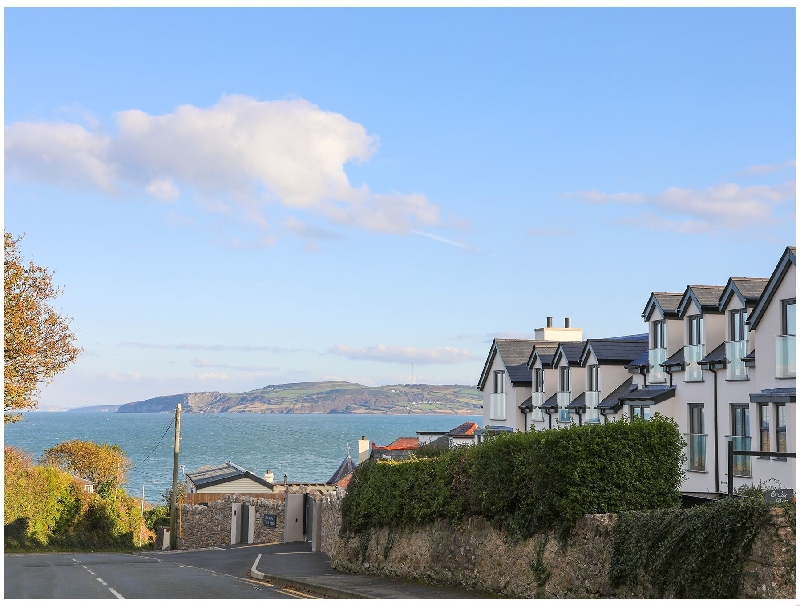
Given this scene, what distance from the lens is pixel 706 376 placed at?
2989cm

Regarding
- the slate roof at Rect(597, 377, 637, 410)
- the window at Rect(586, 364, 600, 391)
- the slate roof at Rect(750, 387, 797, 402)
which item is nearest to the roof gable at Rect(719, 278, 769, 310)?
the slate roof at Rect(750, 387, 797, 402)

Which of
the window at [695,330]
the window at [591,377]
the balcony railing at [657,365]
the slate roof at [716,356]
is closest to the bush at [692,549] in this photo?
the slate roof at [716,356]

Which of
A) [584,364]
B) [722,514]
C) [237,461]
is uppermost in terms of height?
[584,364]

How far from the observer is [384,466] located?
87.8ft

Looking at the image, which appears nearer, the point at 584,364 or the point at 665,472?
the point at 665,472

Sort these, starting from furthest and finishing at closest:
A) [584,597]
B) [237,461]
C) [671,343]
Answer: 1. [237,461]
2. [671,343]
3. [584,597]

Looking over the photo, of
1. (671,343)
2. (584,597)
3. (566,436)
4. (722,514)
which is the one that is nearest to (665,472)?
(566,436)

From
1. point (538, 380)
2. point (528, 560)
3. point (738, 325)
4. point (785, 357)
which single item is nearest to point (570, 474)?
point (528, 560)

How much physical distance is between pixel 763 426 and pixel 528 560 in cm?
1181

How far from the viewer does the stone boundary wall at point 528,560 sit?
41.9ft

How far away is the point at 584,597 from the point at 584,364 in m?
23.5

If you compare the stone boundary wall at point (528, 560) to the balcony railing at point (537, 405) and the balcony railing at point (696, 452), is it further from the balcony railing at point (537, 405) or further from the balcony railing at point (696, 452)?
the balcony railing at point (537, 405)

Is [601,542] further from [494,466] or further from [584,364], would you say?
[584,364]

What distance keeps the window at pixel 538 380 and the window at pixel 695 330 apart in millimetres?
11919
